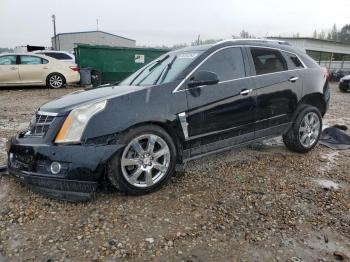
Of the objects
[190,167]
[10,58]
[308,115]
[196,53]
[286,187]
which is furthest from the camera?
[10,58]

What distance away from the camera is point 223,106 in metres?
4.23

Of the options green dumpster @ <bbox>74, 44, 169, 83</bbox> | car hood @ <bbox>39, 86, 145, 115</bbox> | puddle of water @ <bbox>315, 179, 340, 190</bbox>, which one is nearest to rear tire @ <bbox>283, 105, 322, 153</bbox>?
puddle of water @ <bbox>315, 179, 340, 190</bbox>

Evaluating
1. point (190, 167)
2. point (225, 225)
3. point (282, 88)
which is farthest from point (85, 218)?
point (282, 88)

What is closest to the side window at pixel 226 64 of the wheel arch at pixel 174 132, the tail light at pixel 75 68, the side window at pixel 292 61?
the wheel arch at pixel 174 132

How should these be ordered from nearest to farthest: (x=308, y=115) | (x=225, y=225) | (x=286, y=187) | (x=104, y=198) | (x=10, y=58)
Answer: (x=225, y=225) < (x=104, y=198) < (x=286, y=187) < (x=308, y=115) < (x=10, y=58)

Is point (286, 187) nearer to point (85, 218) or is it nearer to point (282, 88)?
point (282, 88)

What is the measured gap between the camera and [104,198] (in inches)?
144

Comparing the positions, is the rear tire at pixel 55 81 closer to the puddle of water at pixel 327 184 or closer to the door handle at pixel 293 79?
the door handle at pixel 293 79

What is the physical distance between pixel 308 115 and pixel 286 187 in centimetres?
175

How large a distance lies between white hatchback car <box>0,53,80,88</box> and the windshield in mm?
9561

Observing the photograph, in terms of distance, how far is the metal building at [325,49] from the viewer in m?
31.0

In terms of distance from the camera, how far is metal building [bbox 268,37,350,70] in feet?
102

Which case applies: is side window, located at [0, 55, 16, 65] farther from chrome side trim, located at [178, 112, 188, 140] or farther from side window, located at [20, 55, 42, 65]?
chrome side trim, located at [178, 112, 188, 140]

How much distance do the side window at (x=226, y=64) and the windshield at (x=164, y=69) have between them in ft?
0.65
